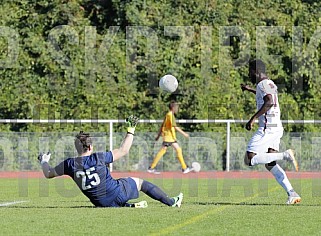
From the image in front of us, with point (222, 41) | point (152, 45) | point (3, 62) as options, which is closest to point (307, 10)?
point (222, 41)

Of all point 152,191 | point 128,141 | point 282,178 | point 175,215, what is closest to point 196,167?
point 282,178

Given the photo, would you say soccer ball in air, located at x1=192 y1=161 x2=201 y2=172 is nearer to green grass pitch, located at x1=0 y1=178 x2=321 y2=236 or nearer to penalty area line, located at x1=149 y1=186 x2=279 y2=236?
green grass pitch, located at x1=0 y1=178 x2=321 y2=236

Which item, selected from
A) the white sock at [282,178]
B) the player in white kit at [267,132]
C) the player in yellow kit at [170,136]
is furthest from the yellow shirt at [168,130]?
the white sock at [282,178]

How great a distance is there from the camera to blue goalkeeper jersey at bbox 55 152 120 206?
13.2 meters

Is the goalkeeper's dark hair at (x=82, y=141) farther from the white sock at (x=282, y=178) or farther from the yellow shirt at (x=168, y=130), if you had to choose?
the yellow shirt at (x=168, y=130)

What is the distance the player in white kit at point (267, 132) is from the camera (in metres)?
14.4

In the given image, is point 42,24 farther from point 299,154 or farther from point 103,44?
point 299,154

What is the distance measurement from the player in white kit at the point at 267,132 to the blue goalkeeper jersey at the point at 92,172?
8.35 feet

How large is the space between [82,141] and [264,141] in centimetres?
332

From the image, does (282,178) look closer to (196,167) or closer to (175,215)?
(175,215)

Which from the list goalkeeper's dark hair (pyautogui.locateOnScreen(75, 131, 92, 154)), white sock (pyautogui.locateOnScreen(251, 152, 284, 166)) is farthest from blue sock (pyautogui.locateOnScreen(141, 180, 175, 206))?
white sock (pyautogui.locateOnScreen(251, 152, 284, 166))

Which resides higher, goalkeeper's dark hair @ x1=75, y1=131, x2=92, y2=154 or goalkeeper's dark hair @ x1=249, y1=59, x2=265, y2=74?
goalkeeper's dark hair @ x1=249, y1=59, x2=265, y2=74

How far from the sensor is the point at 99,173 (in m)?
13.2

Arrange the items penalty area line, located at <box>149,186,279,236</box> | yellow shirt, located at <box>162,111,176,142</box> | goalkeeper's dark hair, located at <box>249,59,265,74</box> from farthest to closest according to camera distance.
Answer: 1. yellow shirt, located at <box>162,111,176,142</box>
2. goalkeeper's dark hair, located at <box>249,59,265,74</box>
3. penalty area line, located at <box>149,186,279,236</box>
